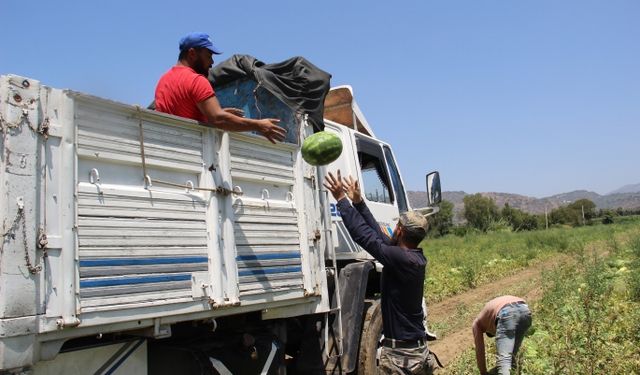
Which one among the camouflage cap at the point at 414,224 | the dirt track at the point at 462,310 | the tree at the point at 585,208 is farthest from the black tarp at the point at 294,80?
the tree at the point at 585,208

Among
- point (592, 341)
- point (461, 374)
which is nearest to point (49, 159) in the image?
point (461, 374)

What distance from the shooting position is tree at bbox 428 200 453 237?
6059 centimetres

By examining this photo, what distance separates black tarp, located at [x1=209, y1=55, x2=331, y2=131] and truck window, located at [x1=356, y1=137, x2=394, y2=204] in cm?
147

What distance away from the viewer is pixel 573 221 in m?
82.7

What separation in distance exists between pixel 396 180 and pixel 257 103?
2809mm

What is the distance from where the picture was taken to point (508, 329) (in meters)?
5.40

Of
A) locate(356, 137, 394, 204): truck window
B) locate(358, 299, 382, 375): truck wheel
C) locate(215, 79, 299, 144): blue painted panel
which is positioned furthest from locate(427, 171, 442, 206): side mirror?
locate(215, 79, 299, 144): blue painted panel

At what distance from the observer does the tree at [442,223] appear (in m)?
60.6

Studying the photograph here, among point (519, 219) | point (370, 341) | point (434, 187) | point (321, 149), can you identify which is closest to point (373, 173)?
point (434, 187)

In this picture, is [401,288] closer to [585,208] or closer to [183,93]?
[183,93]

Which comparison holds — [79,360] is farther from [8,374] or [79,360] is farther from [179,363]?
[179,363]

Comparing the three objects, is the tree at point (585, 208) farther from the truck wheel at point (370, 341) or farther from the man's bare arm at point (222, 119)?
the man's bare arm at point (222, 119)

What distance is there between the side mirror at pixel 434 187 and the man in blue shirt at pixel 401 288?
363cm

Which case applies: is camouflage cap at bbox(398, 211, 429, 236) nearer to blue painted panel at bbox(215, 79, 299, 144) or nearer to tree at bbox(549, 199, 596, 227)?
blue painted panel at bbox(215, 79, 299, 144)
